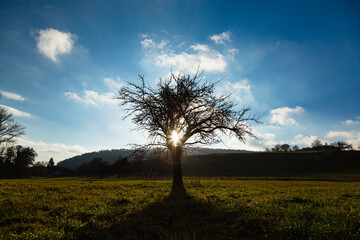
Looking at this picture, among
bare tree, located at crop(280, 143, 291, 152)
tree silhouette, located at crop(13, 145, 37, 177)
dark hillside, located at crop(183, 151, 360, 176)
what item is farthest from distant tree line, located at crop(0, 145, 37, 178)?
bare tree, located at crop(280, 143, 291, 152)

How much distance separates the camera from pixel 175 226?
5.68 metres

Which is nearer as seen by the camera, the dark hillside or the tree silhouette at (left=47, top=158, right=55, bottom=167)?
the dark hillside

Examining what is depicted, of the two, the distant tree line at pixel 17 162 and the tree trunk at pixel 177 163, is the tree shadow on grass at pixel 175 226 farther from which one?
the distant tree line at pixel 17 162

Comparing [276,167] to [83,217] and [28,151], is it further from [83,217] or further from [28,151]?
[28,151]

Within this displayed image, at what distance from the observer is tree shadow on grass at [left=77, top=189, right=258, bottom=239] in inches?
190

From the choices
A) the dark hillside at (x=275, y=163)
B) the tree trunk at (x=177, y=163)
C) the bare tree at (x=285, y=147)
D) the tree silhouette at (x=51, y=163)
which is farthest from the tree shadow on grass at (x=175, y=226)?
the bare tree at (x=285, y=147)

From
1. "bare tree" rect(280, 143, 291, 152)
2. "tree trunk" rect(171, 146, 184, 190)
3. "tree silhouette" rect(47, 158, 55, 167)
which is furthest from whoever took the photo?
"bare tree" rect(280, 143, 291, 152)

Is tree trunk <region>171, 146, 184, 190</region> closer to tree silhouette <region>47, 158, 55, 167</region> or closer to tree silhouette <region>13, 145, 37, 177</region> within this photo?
tree silhouette <region>13, 145, 37, 177</region>

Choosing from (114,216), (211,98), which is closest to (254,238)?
(114,216)

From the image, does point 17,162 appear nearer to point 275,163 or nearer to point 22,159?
point 22,159

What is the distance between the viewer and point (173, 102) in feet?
47.1

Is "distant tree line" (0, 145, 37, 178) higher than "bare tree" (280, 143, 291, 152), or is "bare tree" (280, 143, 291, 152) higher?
"bare tree" (280, 143, 291, 152)

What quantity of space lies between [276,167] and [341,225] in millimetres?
81219

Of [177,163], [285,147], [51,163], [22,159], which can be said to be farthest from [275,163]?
[51,163]
